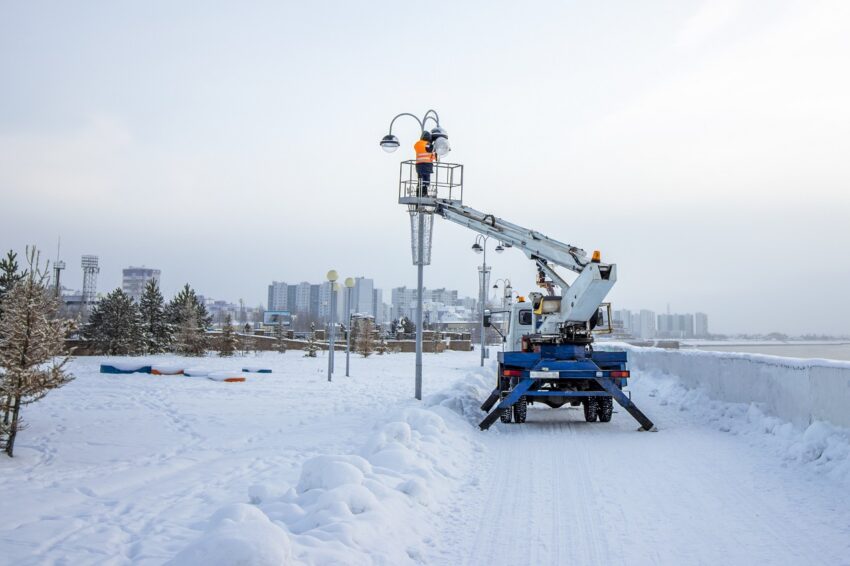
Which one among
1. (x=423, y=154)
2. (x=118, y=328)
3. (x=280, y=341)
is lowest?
(x=280, y=341)

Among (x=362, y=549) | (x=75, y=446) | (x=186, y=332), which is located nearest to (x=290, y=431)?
(x=75, y=446)

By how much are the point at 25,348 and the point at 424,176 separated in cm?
954

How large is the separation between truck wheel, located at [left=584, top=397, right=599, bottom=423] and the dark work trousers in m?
6.55

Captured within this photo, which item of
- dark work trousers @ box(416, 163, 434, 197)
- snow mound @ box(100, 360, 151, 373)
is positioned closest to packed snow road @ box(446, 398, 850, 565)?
dark work trousers @ box(416, 163, 434, 197)

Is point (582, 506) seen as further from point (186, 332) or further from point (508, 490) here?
point (186, 332)

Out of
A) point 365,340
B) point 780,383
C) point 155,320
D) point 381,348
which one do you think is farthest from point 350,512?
point 381,348

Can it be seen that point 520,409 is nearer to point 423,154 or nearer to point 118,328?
point 423,154

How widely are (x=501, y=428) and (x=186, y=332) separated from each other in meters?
31.6

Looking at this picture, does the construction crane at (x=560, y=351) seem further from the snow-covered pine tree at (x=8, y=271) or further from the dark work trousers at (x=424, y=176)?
the snow-covered pine tree at (x=8, y=271)

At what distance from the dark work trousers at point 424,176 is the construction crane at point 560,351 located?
499mm

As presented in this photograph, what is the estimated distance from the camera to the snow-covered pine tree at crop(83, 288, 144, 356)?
38.4 metres

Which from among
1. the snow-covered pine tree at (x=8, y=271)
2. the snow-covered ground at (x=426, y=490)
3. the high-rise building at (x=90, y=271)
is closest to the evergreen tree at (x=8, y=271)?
the snow-covered pine tree at (x=8, y=271)

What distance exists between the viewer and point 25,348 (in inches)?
430

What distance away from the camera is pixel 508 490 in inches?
289
